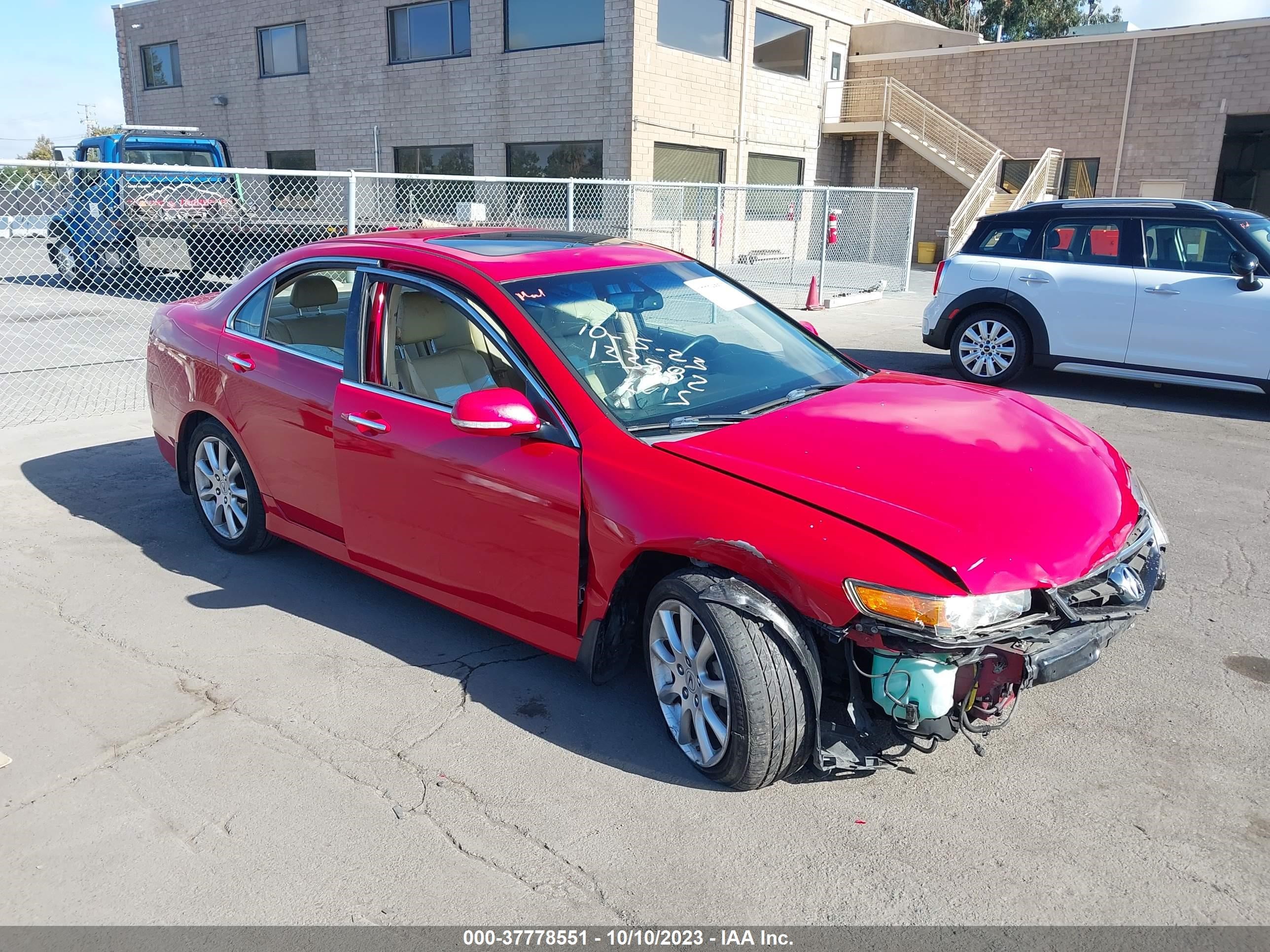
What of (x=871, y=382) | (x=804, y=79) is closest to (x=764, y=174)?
(x=804, y=79)

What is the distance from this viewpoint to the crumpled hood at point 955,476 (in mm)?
2898

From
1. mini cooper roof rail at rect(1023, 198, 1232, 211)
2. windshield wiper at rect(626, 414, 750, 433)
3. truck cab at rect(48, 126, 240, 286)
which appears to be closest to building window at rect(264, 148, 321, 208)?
truck cab at rect(48, 126, 240, 286)

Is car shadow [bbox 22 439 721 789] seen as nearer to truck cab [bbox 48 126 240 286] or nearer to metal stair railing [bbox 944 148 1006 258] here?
truck cab [bbox 48 126 240 286]

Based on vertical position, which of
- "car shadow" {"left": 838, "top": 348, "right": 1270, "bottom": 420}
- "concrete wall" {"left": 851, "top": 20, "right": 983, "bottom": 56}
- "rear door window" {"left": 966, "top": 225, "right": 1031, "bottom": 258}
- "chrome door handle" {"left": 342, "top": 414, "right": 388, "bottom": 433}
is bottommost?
"car shadow" {"left": 838, "top": 348, "right": 1270, "bottom": 420}

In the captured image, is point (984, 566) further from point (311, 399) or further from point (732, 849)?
point (311, 399)

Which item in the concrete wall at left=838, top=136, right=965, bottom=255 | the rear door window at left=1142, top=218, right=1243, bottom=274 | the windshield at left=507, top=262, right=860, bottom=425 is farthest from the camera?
the concrete wall at left=838, top=136, right=965, bottom=255

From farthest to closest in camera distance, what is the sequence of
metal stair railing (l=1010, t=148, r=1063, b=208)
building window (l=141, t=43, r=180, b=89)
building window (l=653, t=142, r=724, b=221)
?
1. building window (l=141, t=43, r=180, b=89)
2. metal stair railing (l=1010, t=148, r=1063, b=208)
3. building window (l=653, t=142, r=724, b=221)

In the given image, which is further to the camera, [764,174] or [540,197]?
[764,174]

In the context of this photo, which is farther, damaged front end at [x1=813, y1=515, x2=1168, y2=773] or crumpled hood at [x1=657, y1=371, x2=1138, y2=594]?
crumpled hood at [x1=657, y1=371, x2=1138, y2=594]

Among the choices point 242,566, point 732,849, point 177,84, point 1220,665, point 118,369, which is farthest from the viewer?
point 177,84

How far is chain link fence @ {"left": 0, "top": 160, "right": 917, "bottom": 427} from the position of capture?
390 inches

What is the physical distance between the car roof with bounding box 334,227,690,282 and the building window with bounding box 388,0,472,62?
61.9ft

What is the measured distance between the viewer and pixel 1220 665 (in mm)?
3957

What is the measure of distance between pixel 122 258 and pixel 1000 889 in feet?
54.4
